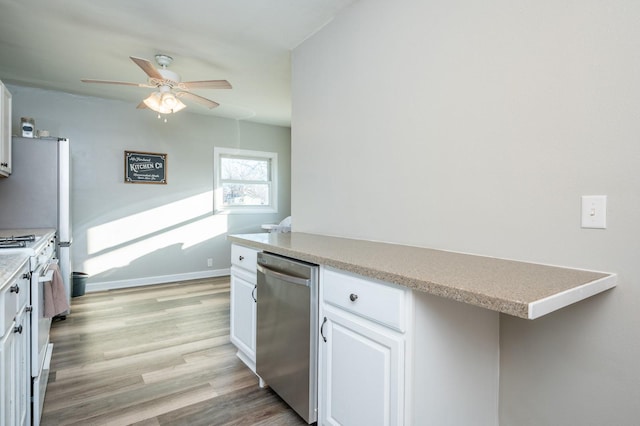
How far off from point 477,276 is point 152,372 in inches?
86.1

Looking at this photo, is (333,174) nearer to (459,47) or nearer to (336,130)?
(336,130)

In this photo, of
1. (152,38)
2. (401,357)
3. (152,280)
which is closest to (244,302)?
(401,357)

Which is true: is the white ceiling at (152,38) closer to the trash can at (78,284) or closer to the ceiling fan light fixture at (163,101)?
the ceiling fan light fixture at (163,101)

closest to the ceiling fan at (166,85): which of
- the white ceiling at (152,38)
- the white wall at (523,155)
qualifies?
the white ceiling at (152,38)

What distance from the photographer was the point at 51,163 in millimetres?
3217

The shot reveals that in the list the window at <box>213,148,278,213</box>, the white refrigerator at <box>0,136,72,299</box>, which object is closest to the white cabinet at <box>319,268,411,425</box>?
the white refrigerator at <box>0,136,72,299</box>

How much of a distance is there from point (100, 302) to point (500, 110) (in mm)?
4231

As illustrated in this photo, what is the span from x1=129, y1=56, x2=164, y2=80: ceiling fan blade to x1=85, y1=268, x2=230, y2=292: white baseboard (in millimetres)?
2900

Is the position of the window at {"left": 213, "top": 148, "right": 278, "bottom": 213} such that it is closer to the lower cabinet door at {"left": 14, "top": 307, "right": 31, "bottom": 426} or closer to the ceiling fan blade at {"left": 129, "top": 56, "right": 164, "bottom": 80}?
the ceiling fan blade at {"left": 129, "top": 56, "right": 164, "bottom": 80}

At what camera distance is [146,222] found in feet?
15.3

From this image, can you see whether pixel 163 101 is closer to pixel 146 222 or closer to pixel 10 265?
pixel 10 265

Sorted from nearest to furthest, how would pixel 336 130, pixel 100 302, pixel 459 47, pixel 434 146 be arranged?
pixel 459 47, pixel 434 146, pixel 336 130, pixel 100 302

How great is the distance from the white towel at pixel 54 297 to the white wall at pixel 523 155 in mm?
1952

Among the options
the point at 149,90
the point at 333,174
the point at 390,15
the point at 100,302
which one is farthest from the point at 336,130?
the point at 100,302
